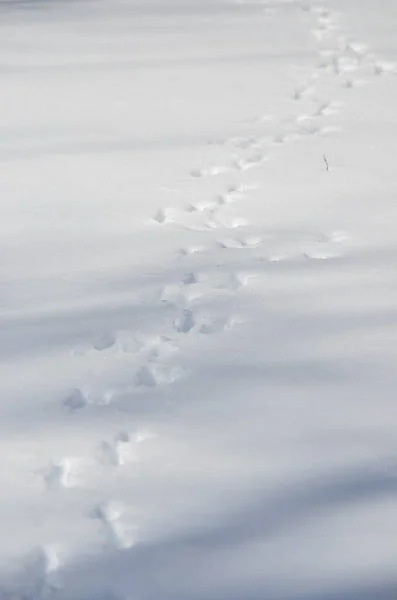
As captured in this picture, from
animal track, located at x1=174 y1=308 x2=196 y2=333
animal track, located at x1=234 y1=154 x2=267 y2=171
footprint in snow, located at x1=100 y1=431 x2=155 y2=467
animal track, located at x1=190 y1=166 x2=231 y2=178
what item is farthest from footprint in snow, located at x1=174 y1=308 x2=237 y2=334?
animal track, located at x1=234 y1=154 x2=267 y2=171

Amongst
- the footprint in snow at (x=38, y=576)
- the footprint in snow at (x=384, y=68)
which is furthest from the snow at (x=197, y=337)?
the footprint in snow at (x=384, y=68)

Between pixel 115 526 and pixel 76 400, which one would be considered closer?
pixel 115 526

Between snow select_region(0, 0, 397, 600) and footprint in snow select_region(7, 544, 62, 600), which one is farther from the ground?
snow select_region(0, 0, 397, 600)

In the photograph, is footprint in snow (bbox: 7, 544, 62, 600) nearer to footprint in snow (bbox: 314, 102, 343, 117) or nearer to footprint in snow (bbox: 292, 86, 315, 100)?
footprint in snow (bbox: 314, 102, 343, 117)

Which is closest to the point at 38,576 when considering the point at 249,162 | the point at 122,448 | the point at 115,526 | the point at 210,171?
the point at 115,526

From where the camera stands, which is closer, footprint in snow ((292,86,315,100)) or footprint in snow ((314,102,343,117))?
footprint in snow ((314,102,343,117))

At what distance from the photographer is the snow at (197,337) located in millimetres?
1756

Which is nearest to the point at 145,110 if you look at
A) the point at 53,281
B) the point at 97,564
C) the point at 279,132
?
the point at 279,132

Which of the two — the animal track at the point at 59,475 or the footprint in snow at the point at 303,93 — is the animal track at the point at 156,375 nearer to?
the animal track at the point at 59,475

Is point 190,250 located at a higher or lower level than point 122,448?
higher

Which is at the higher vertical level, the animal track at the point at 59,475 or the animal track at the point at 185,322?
the animal track at the point at 185,322

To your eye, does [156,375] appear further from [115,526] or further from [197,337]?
[115,526]

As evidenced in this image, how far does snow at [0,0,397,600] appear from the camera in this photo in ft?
5.76

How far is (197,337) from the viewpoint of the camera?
8.05 ft
